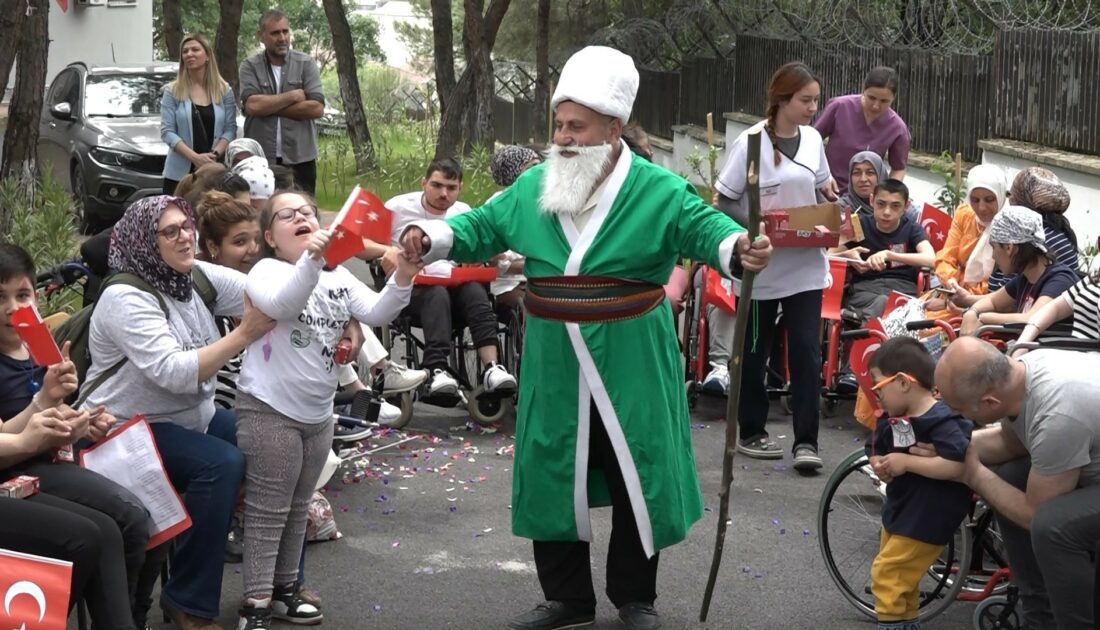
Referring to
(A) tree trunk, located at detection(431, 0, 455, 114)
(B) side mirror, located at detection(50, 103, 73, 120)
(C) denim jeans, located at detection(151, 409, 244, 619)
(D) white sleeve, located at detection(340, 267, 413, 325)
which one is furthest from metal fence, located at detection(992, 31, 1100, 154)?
(A) tree trunk, located at detection(431, 0, 455, 114)

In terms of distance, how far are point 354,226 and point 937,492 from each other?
2138mm

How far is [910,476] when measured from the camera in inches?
213

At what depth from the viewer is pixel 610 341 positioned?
562 cm

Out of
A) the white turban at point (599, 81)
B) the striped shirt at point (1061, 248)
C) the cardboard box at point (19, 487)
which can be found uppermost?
the white turban at point (599, 81)

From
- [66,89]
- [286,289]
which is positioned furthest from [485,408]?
[66,89]

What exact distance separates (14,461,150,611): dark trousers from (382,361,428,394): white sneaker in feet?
11.5

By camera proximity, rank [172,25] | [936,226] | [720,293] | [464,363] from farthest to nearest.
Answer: [172,25] → [936,226] → [464,363] → [720,293]

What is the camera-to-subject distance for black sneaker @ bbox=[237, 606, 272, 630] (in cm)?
560

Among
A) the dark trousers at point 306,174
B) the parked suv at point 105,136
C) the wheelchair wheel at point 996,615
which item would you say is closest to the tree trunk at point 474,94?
the parked suv at point 105,136

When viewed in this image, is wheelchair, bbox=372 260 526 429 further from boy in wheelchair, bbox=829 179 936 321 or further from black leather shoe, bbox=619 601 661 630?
black leather shoe, bbox=619 601 661 630

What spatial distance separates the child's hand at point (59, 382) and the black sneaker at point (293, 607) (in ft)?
4.29

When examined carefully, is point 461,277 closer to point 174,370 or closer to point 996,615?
point 174,370

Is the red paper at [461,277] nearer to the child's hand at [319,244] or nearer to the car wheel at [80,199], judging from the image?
the child's hand at [319,244]

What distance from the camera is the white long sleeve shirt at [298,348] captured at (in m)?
5.45
